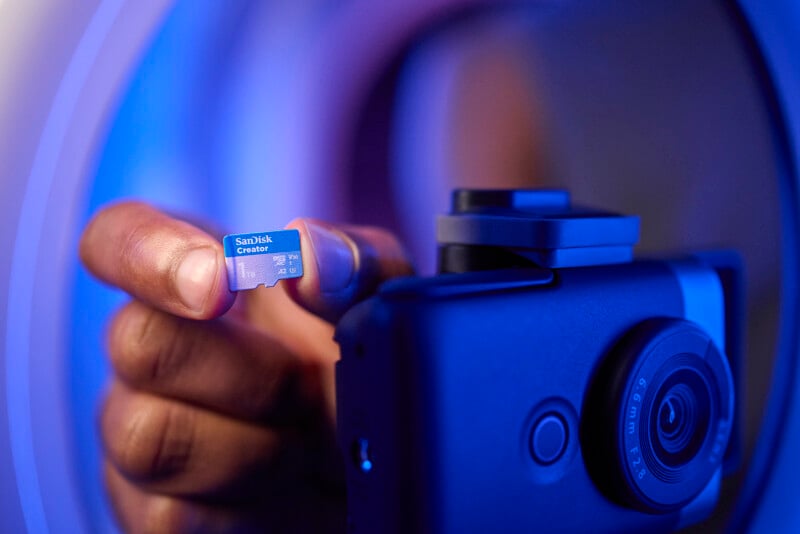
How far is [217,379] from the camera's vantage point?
0.45 meters

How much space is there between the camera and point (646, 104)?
2.36 feet

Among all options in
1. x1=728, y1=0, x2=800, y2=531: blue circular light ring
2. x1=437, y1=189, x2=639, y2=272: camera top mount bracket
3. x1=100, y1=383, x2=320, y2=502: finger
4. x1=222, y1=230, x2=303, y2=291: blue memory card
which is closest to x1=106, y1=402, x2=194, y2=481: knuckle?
x1=100, y1=383, x2=320, y2=502: finger

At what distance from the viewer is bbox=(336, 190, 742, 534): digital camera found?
14.8 inches

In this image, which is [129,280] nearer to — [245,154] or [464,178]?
[245,154]

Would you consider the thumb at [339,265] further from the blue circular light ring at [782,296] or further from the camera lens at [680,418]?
the blue circular light ring at [782,296]

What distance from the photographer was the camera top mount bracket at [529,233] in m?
0.46

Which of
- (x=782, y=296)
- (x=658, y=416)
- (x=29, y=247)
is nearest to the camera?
(x=29, y=247)

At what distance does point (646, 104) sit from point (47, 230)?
57 centimetres

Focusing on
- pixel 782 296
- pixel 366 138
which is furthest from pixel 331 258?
pixel 782 296

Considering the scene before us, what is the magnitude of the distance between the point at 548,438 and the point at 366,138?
248 mm

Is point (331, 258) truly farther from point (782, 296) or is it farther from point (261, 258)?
point (782, 296)

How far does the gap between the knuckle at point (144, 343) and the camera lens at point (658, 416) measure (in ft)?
0.84

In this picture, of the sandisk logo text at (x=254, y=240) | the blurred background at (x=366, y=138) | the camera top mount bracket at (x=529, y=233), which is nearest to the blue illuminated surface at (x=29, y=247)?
the blurred background at (x=366, y=138)

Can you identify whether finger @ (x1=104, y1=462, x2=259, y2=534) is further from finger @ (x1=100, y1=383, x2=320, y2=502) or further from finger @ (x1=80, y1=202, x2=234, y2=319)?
finger @ (x1=80, y1=202, x2=234, y2=319)
